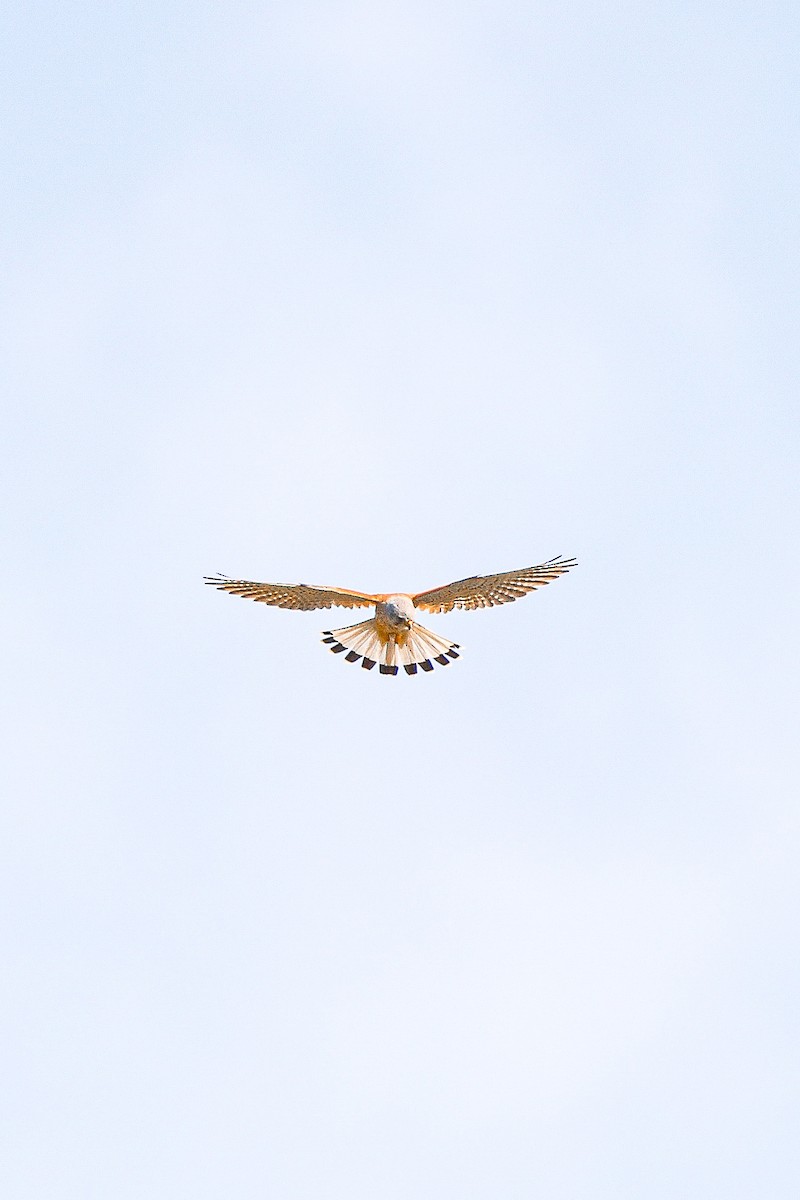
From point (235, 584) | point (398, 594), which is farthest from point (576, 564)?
point (235, 584)

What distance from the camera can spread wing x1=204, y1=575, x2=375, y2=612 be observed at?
16.7 metres

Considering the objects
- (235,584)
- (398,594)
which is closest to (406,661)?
(398,594)

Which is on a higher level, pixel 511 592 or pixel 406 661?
pixel 511 592

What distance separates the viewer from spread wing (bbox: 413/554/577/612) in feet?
56.4

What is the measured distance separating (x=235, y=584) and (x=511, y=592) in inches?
115

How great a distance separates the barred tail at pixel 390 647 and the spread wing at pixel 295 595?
312mm

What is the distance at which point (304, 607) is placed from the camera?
17.6 meters

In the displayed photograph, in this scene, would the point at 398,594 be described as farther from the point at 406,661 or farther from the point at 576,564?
the point at 576,564

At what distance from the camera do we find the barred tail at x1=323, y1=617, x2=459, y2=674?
16797 millimetres

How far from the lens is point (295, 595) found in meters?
17.2

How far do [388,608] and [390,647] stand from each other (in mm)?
543

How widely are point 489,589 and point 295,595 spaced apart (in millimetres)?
2057

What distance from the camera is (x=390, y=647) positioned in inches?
664

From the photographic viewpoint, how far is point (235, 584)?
678 inches
